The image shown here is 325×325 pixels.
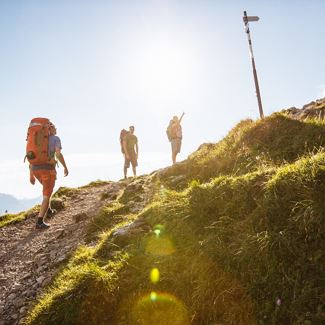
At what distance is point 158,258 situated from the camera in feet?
19.1

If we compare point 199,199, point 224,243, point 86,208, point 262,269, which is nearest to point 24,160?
point 86,208

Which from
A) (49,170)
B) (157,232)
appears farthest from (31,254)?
(157,232)

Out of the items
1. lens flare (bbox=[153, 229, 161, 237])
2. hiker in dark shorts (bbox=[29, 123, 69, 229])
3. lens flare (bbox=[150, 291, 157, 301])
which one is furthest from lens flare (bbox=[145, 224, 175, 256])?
hiker in dark shorts (bbox=[29, 123, 69, 229])

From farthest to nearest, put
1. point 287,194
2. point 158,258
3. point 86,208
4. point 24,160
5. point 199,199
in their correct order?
1. point 86,208
2. point 24,160
3. point 199,199
4. point 158,258
5. point 287,194

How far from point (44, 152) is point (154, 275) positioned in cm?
746

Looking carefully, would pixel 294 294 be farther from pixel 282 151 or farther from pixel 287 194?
pixel 282 151

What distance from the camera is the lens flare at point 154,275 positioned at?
5338 mm

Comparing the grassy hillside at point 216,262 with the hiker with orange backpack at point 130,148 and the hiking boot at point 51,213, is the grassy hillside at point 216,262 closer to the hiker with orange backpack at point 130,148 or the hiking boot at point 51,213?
the hiking boot at point 51,213

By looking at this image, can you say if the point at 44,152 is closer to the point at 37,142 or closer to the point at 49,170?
the point at 37,142

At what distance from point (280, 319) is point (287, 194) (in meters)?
2.07

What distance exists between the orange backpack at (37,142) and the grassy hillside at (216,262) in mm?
5121

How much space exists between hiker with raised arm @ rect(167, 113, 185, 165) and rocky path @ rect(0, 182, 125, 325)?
7.88 m

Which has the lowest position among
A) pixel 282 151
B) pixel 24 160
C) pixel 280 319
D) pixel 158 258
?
pixel 280 319

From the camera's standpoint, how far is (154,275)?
5438 millimetres
